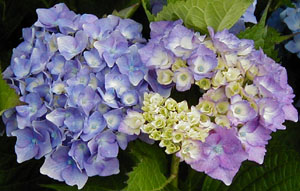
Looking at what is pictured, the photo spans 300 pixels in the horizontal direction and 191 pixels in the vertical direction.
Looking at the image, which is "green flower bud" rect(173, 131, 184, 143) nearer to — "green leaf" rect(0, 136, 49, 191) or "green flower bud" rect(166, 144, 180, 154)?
"green flower bud" rect(166, 144, 180, 154)

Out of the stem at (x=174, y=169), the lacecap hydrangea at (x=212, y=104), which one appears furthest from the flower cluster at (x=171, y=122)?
the stem at (x=174, y=169)

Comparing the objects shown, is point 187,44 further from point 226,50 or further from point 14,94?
point 14,94

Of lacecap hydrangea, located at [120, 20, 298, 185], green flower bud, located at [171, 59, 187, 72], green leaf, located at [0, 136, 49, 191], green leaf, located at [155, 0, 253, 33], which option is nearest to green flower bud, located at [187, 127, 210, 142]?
lacecap hydrangea, located at [120, 20, 298, 185]

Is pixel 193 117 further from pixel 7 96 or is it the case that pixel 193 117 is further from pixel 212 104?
pixel 7 96

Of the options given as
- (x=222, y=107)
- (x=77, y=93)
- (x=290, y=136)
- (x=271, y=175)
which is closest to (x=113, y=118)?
(x=77, y=93)

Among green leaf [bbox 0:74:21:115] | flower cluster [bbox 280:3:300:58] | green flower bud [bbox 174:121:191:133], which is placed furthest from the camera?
flower cluster [bbox 280:3:300:58]

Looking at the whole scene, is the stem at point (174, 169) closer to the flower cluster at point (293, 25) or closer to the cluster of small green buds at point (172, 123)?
the cluster of small green buds at point (172, 123)

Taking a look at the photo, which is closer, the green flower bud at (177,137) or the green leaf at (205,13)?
the green flower bud at (177,137)
